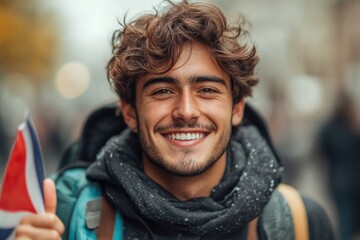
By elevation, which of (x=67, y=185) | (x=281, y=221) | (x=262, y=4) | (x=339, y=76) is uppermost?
(x=67, y=185)

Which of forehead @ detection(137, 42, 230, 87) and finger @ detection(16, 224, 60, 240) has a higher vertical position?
forehead @ detection(137, 42, 230, 87)

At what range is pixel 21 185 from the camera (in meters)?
2.65

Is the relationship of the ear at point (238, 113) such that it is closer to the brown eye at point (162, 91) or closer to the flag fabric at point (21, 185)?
the brown eye at point (162, 91)

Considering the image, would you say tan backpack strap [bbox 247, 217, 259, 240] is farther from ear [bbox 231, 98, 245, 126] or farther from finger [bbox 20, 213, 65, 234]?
finger [bbox 20, 213, 65, 234]

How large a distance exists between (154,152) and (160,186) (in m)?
0.18

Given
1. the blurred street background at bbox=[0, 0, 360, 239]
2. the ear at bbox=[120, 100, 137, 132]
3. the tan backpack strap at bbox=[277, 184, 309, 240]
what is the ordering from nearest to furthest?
the tan backpack strap at bbox=[277, 184, 309, 240] → the ear at bbox=[120, 100, 137, 132] → the blurred street background at bbox=[0, 0, 360, 239]

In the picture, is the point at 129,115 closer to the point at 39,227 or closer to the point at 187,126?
the point at 187,126

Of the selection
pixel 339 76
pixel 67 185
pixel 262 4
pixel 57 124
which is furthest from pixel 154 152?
pixel 262 4

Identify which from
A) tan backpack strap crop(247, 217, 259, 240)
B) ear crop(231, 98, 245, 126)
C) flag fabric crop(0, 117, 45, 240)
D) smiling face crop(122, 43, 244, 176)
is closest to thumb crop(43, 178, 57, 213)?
flag fabric crop(0, 117, 45, 240)

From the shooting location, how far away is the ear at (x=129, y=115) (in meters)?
3.45

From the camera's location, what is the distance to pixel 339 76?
78.6 feet

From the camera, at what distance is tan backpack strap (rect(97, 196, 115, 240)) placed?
10.2 feet

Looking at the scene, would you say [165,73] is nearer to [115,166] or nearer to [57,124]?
[115,166]

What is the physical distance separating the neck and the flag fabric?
2.55 ft
